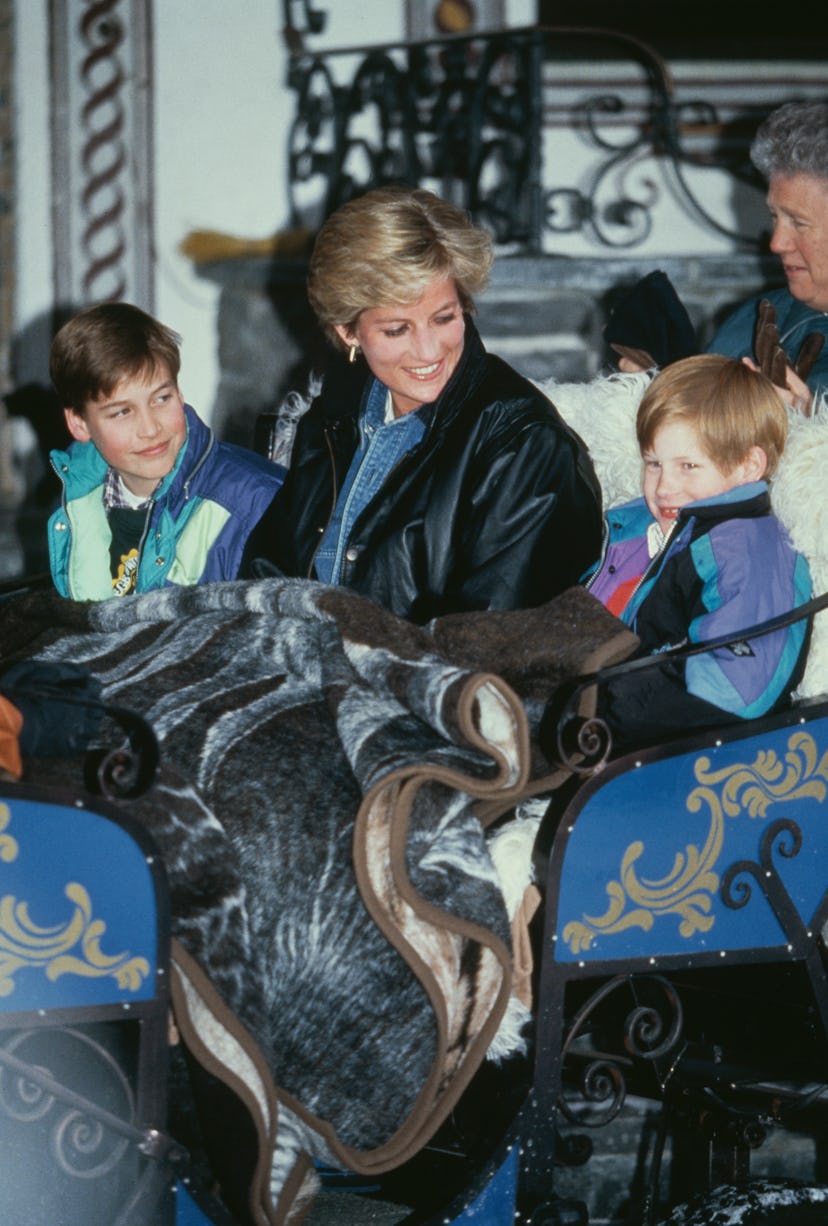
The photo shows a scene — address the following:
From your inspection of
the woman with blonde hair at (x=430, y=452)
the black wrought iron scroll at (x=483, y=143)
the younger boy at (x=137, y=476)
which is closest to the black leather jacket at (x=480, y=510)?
the woman with blonde hair at (x=430, y=452)

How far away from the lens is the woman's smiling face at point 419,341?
309 centimetres

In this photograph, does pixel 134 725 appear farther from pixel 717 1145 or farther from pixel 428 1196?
pixel 717 1145

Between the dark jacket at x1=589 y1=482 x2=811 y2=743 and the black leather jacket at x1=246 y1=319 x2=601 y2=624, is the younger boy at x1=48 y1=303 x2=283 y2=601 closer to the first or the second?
the black leather jacket at x1=246 y1=319 x2=601 y2=624

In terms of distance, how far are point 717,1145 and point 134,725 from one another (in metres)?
1.41

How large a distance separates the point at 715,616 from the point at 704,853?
14.8 inches

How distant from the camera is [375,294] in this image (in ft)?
10.1

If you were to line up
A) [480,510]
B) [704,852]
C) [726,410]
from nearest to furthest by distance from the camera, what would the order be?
[704,852] → [726,410] → [480,510]

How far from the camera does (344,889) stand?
8.16ft

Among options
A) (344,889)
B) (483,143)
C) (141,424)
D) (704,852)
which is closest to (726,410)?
(704,852)

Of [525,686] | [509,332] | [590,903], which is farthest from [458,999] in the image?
[509,332]

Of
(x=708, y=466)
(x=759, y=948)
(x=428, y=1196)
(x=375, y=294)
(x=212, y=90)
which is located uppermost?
(x=212, y=90)

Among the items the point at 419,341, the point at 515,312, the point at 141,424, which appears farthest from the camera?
the point at 515,312

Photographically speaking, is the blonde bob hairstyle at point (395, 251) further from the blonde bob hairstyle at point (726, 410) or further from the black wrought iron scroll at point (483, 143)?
the black wrought iron scroll at point (483, 143)

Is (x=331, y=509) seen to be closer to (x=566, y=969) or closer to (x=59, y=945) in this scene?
(x=566, y=969)
